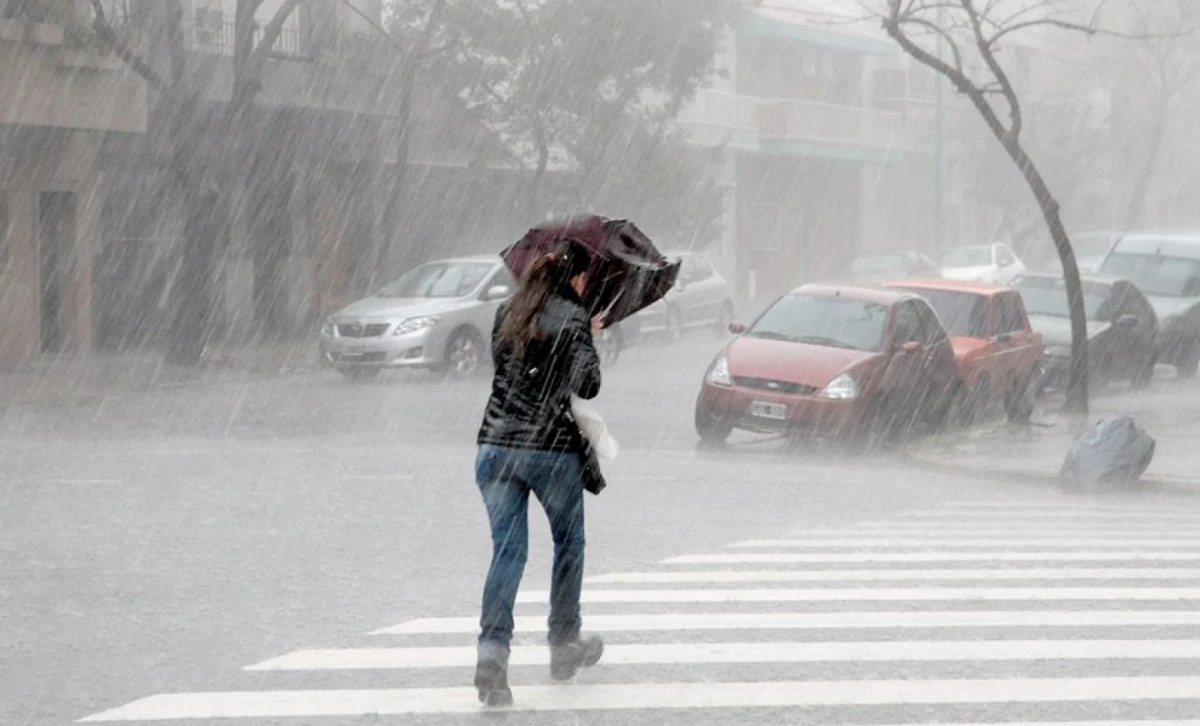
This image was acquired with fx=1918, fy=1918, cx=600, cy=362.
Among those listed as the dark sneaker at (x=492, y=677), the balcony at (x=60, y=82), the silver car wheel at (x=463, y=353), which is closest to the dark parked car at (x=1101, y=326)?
the silver car wheel at (x=463, y=353)

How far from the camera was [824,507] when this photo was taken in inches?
515

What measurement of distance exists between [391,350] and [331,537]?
12.8 meters

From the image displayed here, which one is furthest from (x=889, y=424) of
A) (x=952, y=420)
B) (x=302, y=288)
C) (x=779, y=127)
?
(x=779, y=127)

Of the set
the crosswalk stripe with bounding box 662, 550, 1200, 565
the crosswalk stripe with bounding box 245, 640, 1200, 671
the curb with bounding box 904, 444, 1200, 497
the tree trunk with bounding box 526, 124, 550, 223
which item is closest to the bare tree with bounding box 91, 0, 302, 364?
the tree trunk with bounding box 526, 124, 550, 223

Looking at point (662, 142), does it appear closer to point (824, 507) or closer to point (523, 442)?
point (824, 507)

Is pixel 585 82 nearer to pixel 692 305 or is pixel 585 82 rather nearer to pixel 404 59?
pixel 692 305

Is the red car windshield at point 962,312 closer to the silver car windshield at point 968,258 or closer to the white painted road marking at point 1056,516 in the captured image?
the white painted road marking at point 1056,516

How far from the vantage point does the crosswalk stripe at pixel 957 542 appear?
36.0 feet

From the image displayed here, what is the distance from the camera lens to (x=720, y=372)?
17.2m

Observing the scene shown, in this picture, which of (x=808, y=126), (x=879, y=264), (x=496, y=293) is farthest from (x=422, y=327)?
(x=808, y=126)

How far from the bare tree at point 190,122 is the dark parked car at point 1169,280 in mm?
12284

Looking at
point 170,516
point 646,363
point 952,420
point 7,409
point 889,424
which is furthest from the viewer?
point 646,363

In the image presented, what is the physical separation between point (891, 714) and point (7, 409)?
15228mm

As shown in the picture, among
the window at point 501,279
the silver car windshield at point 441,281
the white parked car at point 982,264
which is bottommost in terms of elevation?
the white parked car at point 982,264
